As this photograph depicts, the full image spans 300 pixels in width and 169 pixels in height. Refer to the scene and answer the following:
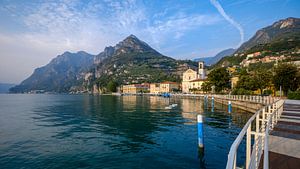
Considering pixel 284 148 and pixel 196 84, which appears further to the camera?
pixel 196 84

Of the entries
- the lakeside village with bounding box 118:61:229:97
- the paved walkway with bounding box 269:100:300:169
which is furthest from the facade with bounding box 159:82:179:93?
the paved walkway with bounding box 269:100:300:169

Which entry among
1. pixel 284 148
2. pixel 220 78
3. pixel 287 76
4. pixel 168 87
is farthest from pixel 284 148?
pixel 168 87

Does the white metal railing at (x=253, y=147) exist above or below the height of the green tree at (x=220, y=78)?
below

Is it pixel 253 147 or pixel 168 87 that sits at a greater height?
pixel 168 87

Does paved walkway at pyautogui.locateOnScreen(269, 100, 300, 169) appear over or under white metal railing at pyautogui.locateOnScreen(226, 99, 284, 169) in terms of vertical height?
under

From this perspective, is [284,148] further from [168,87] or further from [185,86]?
[168,87]

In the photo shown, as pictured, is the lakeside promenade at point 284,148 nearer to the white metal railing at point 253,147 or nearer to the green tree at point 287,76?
the white metal railing at point 253,147

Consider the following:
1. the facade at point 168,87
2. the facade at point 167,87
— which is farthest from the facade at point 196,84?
the facade at point 167,87

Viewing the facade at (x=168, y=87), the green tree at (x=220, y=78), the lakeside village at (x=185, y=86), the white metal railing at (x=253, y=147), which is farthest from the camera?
the facade at (x=168, y=87)

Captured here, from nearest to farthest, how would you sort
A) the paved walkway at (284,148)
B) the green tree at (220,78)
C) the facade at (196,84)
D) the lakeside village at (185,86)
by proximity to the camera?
1. the paved walkway at (284,148)
2. the green tree at (220,78)
3. the facade at (196,84)
4. the lakeside village at (185,86)

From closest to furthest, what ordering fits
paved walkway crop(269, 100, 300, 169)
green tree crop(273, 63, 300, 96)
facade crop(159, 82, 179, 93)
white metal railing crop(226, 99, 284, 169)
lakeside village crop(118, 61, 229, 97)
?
white metal railing crop(226, 99, 284, 169) → paved walkway crop(269, 100, 300, 169) → green tree crop(273, 63, 300, 96) → lakeside village crop(118, 61, 229, 97) → facade crop(159, 82, 179, 93)

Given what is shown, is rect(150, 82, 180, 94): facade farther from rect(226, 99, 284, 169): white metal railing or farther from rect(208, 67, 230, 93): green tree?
rect(226, 99, 284, 169): white metal railing

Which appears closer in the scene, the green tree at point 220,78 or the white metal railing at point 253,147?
the white metal railing at point 253,147

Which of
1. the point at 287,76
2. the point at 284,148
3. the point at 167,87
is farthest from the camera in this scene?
the point at 167,87
